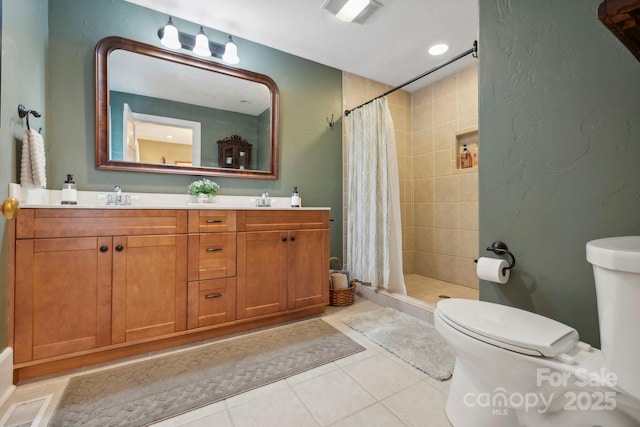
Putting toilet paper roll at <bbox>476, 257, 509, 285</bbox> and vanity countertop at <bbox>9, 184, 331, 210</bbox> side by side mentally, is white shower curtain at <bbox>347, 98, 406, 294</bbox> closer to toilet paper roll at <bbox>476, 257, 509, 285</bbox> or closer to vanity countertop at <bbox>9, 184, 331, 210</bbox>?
vanity countertop at <bbox>9, 184, 331, 210</bbox>

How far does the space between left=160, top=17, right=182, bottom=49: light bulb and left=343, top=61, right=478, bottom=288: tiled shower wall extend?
63.6 inches

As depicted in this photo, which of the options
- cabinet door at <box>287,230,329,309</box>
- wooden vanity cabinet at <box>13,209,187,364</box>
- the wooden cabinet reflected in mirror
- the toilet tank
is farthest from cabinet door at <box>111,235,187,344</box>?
the toilet tank

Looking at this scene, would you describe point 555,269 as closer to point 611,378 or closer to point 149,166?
point 611,378

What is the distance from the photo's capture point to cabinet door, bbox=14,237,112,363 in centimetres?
126

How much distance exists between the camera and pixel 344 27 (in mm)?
2176

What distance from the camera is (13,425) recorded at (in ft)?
3.40

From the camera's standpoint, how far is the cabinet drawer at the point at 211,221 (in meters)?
1.66

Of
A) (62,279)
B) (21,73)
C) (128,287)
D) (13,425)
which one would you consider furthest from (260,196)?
(13,425)

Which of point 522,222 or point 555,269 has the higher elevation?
point 522,222

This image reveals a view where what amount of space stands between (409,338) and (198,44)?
8.78ft

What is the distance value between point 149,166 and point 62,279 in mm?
915

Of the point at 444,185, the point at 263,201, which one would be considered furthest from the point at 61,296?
the point at 444,185

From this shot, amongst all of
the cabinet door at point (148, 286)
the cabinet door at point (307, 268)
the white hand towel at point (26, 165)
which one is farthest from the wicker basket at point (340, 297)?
the white hand towel at point (26, 165)

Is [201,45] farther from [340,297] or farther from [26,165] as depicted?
[340,297]
